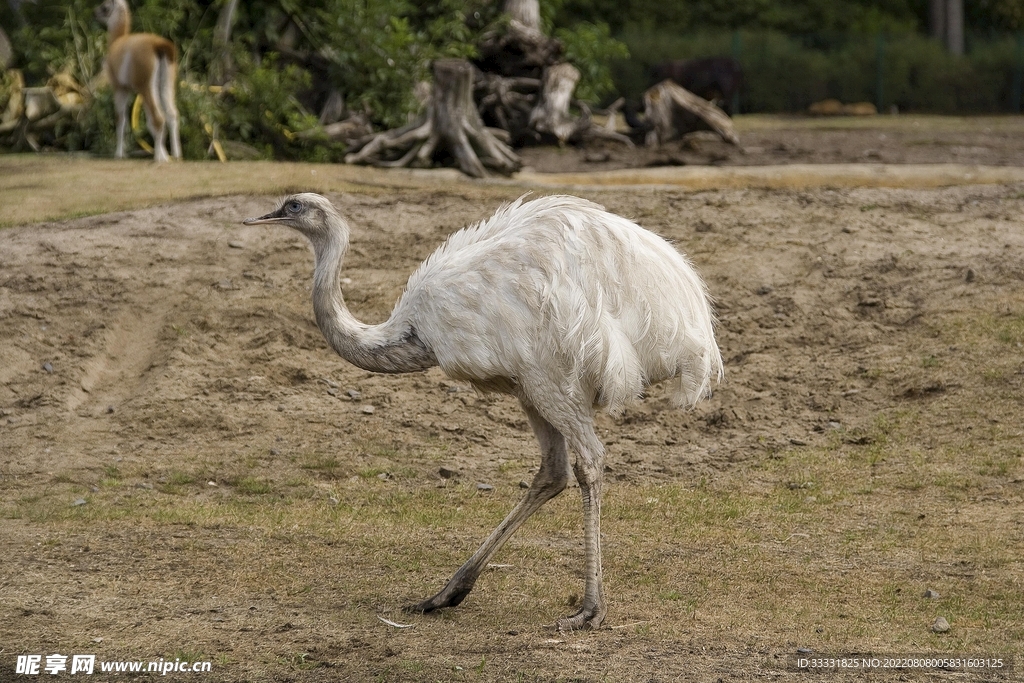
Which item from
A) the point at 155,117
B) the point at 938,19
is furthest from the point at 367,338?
the point at 938,19

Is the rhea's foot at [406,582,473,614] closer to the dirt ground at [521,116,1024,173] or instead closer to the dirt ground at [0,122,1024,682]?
the dirt ground at [0,122,1024,682]

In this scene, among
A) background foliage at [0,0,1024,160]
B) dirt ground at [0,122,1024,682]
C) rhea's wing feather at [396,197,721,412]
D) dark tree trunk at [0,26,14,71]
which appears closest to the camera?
dirt ground at [0,122,1024,682]

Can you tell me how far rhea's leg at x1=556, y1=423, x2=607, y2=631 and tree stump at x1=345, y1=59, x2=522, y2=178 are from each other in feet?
23.0

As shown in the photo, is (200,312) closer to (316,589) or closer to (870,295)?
(316,589)

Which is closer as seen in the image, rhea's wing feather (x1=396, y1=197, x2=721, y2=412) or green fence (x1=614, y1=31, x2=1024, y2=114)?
rhea's wing feather (x1=396, y1=197, x2=721, y2=412)

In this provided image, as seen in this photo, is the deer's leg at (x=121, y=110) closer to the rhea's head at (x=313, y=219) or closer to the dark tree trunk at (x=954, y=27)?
the rhea's head at (x=313, y=219)

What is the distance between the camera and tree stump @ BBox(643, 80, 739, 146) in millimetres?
14820

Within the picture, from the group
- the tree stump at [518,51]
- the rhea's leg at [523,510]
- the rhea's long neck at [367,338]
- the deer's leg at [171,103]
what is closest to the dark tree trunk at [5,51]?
the deer's leg at [171,103]

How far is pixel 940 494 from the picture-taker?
5.95m

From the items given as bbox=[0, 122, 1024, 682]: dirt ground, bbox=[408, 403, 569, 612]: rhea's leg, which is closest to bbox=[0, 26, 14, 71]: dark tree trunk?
bbox=[0, 122, 1024, 682]: dirt ground

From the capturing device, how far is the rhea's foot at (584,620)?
4430mm

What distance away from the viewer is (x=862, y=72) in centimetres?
2439

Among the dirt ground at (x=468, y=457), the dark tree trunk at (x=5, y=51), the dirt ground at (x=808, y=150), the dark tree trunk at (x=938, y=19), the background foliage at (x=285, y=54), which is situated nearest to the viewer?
the dirt ground at (x=468, y=457)

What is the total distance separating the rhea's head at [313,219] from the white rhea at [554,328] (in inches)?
6.8
